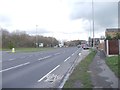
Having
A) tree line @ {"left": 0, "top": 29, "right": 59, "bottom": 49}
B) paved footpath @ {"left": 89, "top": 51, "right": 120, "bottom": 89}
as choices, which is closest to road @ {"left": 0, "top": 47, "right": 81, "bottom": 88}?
paved footpath @ {"left": 89, "top": 51, "right": 120, "bottom": 89}

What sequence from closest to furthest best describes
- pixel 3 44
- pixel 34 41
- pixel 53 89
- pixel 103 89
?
pixel 103 89 < pixel 53 89 < pixel 3 44 < pixel 34 41

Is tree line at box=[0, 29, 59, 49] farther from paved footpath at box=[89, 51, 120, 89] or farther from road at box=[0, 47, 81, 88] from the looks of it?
paved footpath at box=[89, 51, 120, 89]

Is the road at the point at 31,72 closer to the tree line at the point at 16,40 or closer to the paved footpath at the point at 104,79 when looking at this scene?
the paved footpath at the point at 104,79

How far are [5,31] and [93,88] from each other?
112m

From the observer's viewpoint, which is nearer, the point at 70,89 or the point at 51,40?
the point at 70,89

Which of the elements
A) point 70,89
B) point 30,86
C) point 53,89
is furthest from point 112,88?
point 30,86

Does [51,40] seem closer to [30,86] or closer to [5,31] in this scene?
[5,31]

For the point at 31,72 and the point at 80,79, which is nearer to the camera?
the point at 80,79

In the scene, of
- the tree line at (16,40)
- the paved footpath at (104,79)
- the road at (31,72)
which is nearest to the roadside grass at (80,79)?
the paved footpath at (104,79)

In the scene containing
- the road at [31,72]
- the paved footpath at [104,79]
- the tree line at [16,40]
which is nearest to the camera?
the paved footpath at [104,79]

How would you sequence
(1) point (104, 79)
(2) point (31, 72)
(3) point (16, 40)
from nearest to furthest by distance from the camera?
(1) point (104, 79) < (2) point (31, 72) < (3) point (16, 40)

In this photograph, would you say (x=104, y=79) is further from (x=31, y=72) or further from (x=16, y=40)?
(x=16, y=40)

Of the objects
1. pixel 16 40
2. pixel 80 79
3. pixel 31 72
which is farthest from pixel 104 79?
pixel 16 40

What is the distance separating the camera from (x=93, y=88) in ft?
31.1
